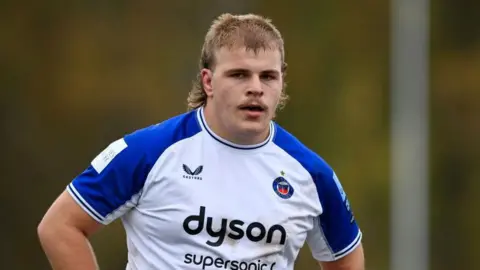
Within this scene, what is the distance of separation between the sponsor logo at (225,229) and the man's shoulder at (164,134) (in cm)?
34

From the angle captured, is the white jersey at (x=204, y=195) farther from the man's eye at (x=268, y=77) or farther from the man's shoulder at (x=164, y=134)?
the man's eye at (x=268, y=77)

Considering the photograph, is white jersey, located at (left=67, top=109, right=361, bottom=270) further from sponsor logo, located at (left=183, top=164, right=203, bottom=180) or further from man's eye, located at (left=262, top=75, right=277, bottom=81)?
man's eye, located at (left=262, top=75, right=277, bottom=81)

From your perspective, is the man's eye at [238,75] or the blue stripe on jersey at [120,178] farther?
the man's eye at [238,75]

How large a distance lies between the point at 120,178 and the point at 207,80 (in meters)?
0.66

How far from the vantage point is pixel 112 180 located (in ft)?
18.4

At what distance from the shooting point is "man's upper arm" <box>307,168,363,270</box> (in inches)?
234

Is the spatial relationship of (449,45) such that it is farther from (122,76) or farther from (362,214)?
(122,76)

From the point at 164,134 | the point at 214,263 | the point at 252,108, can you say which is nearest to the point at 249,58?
the point at 252,108

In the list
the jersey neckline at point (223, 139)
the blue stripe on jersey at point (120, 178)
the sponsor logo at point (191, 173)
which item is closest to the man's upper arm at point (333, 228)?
the jersey neckline at point (223, 139)

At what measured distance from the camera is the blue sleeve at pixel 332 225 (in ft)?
19.5

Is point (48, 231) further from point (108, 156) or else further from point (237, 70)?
point (237, 70)

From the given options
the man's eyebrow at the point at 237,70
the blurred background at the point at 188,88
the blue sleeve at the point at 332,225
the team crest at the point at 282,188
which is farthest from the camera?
the blurred background at the point at 188,88

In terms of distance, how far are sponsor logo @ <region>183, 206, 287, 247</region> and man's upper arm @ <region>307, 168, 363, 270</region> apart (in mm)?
331

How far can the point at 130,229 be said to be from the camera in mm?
5875
